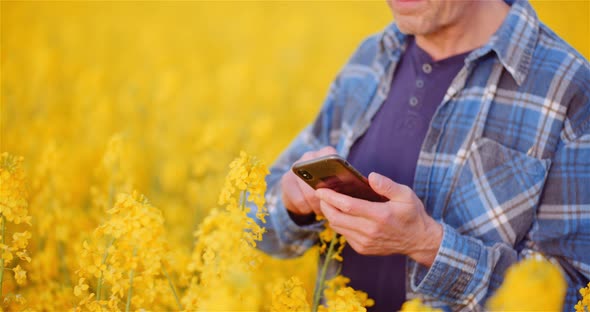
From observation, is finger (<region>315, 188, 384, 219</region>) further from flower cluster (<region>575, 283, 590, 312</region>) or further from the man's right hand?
flower cluster (<region>575, 283, 590, 312</region>)

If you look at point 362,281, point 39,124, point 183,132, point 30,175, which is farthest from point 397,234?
point 183,132

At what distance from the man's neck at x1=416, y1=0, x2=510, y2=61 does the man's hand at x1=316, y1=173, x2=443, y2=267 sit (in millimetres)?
565

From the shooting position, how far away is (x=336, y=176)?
153 centimetres

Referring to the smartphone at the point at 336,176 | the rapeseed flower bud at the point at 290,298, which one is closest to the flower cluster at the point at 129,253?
the rapeseed flower bud at the point at 290,298

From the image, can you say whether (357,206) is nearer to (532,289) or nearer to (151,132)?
(532,289)

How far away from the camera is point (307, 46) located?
7.32 metres

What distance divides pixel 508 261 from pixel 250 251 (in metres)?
0.74

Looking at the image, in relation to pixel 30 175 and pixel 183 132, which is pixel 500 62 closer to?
pixel 30 175

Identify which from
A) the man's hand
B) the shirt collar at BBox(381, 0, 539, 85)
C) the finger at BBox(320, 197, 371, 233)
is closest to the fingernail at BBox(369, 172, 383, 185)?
the man's hand

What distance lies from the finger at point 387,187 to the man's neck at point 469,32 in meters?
0.57

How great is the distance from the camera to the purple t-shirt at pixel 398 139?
1.89 metres

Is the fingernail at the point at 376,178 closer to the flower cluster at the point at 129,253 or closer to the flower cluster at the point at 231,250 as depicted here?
the flower cluster at the point at 231,250

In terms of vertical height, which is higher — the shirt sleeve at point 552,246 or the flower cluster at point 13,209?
the flower cluster at point 13,209

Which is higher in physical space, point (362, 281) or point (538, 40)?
point (538, 40)
